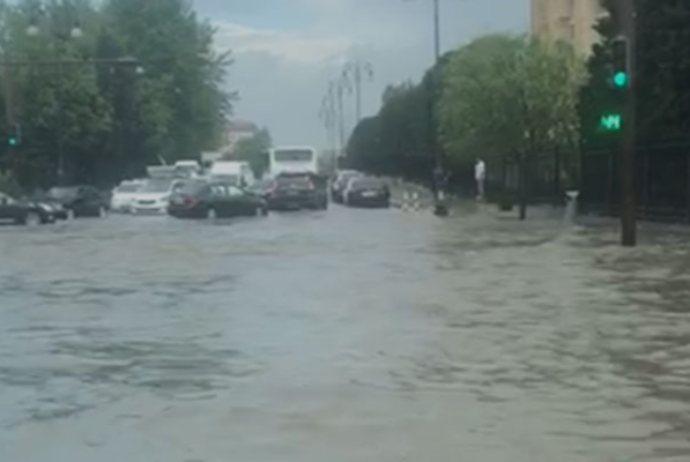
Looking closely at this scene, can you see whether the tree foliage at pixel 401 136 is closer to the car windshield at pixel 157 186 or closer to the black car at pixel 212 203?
the car windshield at pixel 157 186

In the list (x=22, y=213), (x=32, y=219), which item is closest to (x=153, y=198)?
(x=32, y=219)

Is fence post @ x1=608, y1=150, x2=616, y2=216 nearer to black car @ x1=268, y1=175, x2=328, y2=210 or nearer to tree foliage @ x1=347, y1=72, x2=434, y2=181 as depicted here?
black car @ x1=268, y1=175, x2=328, y2=210

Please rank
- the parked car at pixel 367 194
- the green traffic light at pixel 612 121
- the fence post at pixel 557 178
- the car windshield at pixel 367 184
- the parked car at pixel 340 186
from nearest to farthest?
the green traffic light at pixel 612 121
the fence post at pixel 557 178
the parked car at pixel 367 194
the car windshield at pixel 367 184
the parked car at pixel 340 186

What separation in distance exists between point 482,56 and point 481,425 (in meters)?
62.7

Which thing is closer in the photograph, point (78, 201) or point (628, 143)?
point (628, 143)

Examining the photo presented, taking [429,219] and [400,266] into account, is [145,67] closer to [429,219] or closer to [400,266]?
[429,219]

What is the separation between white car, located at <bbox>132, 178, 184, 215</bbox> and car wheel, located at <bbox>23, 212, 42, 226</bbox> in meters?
7.38

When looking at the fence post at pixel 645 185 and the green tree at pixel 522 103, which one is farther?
the green tree at pixel 522 103

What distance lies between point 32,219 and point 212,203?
22.3 ft

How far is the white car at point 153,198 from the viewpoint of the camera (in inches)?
2621

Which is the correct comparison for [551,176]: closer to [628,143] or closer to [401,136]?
[628,143]

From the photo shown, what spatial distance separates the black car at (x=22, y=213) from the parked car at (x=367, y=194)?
19.5 meters

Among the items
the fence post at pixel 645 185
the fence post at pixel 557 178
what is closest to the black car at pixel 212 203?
the fence post at pixel 557 178

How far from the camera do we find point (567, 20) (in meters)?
87.1
